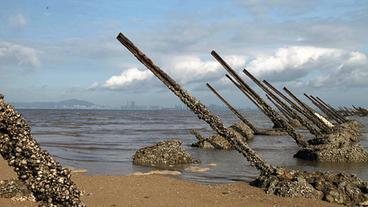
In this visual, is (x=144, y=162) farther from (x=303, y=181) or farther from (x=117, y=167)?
(x=303, y=181)

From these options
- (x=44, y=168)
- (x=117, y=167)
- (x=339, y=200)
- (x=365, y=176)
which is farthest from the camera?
(x=117, y=167)

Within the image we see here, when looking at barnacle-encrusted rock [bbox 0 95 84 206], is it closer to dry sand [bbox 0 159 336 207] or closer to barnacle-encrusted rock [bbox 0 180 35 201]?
dry sand [bbox 0 159 336 207]

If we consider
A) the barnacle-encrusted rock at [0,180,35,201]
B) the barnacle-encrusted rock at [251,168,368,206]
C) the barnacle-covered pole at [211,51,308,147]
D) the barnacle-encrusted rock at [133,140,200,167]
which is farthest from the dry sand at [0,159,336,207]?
the barnacle-covered pole at [211,51,308,147]

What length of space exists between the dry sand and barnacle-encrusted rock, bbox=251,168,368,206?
32 centimetres

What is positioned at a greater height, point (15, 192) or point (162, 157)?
point (162, 157)

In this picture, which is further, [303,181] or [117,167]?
[117,167]

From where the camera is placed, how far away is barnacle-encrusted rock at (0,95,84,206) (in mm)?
6215

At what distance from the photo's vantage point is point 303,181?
41.4 feet

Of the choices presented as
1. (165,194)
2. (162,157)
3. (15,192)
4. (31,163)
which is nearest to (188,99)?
(165,194)

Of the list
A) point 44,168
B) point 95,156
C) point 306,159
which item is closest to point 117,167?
point 95,156

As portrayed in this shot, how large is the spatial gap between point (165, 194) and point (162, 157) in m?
6.96

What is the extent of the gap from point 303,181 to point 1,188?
8.31 meters

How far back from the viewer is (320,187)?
12.4 metres

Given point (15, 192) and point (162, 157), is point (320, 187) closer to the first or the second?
point (15, 192)
